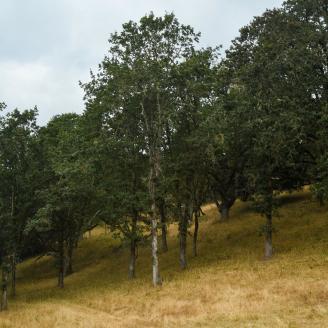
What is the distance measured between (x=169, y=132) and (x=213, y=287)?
17.0 meters

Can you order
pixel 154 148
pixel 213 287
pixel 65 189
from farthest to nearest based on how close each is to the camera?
pixel 65 189 → pixel 154 148 → pixel 213 287

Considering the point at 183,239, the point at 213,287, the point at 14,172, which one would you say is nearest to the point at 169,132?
the point at 183,239

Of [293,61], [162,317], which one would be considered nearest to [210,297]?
[162,317]

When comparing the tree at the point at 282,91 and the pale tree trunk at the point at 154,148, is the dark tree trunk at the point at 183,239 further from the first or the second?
the tree at the point at 282,91

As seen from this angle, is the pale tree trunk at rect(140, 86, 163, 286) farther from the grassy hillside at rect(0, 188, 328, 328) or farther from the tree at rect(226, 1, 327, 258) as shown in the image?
the tree at rect(226, 1, 327, 258)

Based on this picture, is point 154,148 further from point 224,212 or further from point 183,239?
point 224,212

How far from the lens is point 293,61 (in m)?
36.0

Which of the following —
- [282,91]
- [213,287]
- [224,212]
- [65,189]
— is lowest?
[213,287]

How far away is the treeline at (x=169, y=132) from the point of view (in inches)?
1396

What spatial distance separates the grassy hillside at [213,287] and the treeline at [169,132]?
2.88 meters

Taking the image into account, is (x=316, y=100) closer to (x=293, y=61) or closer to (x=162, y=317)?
(x=293, y=61)

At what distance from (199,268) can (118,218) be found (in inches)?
359

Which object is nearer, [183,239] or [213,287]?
[213,287]

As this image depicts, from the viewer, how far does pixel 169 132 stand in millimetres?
41656
